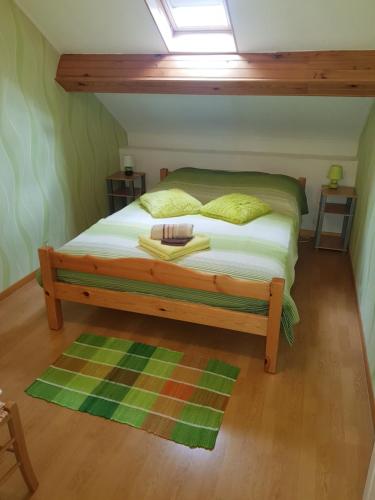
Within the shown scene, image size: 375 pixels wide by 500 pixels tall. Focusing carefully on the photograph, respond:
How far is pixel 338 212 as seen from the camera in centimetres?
364

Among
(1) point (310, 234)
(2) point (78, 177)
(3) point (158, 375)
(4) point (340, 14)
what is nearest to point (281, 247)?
(3) point (158, 375)

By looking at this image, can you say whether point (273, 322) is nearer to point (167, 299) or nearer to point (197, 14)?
point (167, 299)

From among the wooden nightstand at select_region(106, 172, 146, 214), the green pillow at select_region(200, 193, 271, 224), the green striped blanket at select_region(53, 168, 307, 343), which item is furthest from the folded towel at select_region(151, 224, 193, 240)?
the wooden nightstand at select_region(106, 172, 146, 214)

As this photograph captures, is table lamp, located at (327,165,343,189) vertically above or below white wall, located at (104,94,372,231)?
below

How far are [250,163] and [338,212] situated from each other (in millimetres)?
994

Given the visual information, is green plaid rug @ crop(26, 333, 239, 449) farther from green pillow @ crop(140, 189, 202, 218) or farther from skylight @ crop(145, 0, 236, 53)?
skylight @ crop(145, 0, 236, 53)

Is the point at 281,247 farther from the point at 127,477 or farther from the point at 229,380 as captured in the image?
the point at 127,477

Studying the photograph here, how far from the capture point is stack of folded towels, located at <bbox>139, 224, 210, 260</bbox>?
7.59ft

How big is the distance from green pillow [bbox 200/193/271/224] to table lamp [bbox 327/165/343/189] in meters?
0.89

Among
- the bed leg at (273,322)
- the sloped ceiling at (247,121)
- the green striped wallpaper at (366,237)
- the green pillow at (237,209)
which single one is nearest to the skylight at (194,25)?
the sloped ceiling at (247,121)

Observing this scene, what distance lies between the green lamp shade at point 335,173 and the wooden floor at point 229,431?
1.53 m

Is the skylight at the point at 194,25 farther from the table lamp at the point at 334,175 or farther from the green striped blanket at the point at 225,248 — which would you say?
the table lamp at the point at 334,175

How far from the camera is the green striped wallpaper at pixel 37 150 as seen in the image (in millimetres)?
2744

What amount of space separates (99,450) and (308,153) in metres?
3.22
